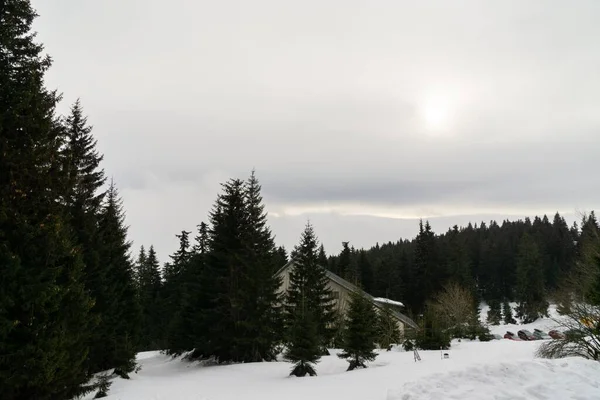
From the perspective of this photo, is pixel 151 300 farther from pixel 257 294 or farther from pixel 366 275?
pixel 257 294

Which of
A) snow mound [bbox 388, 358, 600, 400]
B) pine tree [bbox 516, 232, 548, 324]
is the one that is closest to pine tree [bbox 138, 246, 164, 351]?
snow mound [bbox 388, 358, 600, 400]

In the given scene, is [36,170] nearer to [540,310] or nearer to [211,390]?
[211,390]

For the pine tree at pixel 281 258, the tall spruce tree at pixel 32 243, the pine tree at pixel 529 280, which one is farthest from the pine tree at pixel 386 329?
the pine tree at pixel 529 280

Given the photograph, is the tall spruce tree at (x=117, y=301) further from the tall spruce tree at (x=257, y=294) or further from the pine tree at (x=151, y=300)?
the pine tree at (x=151, y=300)

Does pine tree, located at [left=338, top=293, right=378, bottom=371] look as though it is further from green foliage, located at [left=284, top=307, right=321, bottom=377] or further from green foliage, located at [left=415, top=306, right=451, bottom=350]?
green foliage, located at [left=415, top=306, right=451, bottom=350]

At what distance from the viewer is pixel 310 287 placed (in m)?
37.6

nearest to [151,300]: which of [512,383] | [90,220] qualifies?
[90,220]

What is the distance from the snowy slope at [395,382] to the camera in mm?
9227

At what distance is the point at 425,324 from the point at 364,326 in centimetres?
940

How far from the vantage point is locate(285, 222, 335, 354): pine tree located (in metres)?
35.3

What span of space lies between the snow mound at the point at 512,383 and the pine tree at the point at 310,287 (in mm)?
24088

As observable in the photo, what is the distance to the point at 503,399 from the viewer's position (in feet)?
28.4

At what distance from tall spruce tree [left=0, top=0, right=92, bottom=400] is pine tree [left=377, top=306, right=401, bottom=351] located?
27.0 m

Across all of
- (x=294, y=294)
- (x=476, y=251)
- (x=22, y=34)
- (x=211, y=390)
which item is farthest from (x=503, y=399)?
(x=476, y=251)
